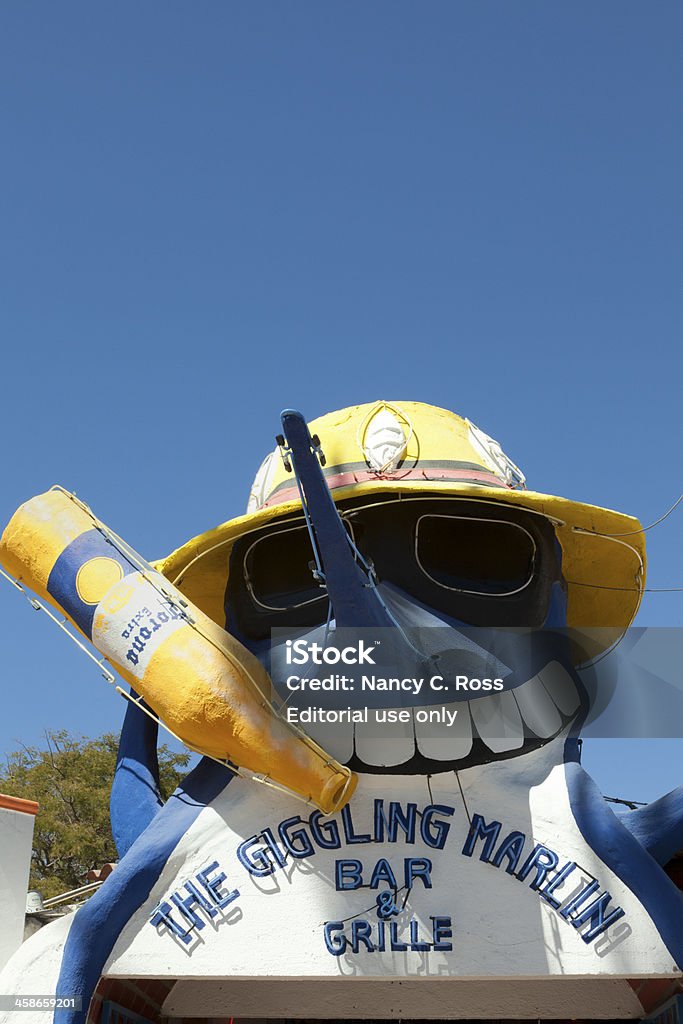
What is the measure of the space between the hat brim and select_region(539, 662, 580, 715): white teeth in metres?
0.97

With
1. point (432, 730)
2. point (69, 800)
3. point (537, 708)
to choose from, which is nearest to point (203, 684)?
point (432, 730)

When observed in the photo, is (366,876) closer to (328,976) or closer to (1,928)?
(328,976)

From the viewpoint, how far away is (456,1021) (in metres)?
9.31

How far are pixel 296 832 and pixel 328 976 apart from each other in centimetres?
87

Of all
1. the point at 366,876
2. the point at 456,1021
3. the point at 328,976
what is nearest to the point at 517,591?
the point at 366,876

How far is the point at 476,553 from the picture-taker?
26.9 ft

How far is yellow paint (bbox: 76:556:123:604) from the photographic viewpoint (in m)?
7.48

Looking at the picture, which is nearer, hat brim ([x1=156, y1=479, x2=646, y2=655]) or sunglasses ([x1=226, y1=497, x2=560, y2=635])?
hat brim ([x1=156, y1=479, x2=646, y2=655])

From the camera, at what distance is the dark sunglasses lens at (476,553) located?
26.2ft

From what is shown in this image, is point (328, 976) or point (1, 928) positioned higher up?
point (1, 928)

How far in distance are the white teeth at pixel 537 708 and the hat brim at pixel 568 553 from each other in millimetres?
1195

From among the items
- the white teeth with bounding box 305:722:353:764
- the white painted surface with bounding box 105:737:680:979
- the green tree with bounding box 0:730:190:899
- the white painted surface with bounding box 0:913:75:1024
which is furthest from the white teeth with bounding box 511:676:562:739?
the green tree with bounding box 0:730:190:899

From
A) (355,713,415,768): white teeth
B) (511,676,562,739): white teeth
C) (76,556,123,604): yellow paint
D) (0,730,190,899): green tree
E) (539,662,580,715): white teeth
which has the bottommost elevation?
(355,713,415,768): white teeth

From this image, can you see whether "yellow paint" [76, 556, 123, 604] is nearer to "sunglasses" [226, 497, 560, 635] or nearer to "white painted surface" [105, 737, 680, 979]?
"sunglasses" [226, 497, 560, 635]
